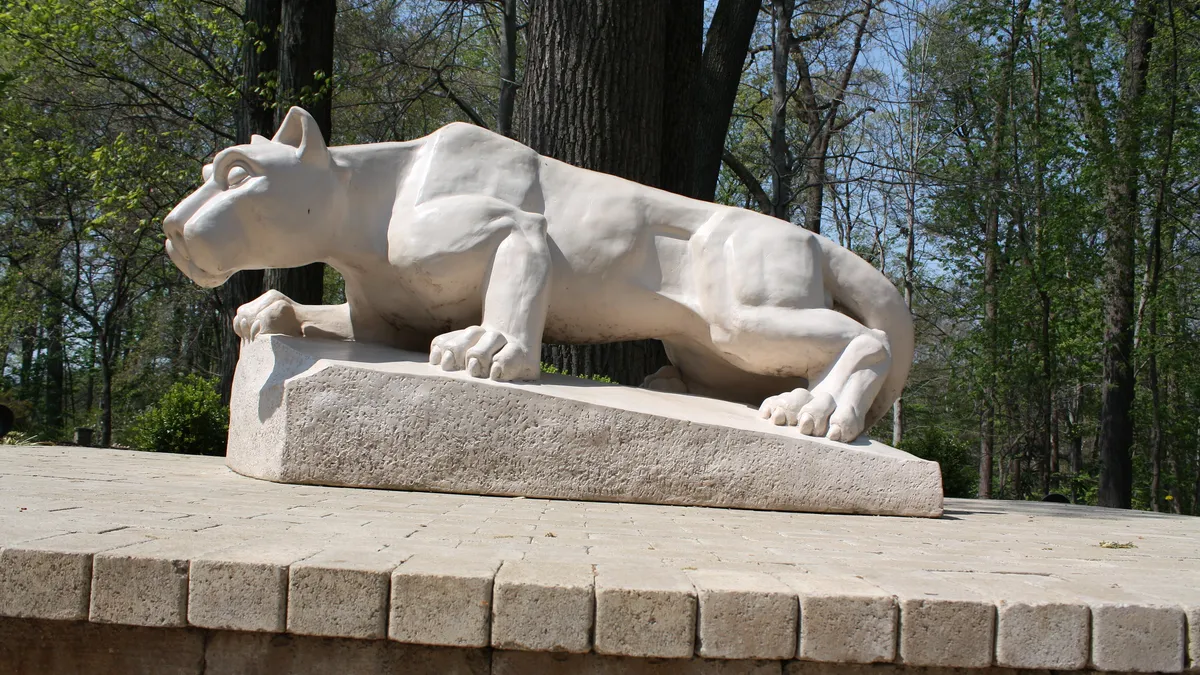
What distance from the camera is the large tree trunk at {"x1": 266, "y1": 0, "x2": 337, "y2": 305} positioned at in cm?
917

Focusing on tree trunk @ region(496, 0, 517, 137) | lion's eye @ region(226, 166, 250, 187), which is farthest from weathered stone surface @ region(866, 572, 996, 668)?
tree trunk @ region(496, 0, 517, 137)

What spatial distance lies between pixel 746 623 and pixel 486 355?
99.4 inches

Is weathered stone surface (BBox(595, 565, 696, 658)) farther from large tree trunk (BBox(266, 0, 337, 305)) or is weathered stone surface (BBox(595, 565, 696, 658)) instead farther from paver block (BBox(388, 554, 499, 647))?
large tree trunk (BBox(266, 0, 337, 305))

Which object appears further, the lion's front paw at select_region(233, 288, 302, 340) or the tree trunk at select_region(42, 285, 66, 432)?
the tree trunk at select_region(42, 285, 66, 432)

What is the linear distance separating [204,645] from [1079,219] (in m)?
15.2

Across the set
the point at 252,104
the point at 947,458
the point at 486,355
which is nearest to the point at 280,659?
the point at 486,355

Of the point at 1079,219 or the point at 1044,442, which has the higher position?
the point at 1079,219

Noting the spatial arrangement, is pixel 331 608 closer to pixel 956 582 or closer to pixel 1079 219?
pixel 956 582

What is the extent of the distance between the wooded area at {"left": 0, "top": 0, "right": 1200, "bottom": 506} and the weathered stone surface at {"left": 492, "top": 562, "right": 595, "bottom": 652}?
538 centimetres

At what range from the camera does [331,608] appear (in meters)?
1.88

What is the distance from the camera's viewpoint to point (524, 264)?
177 inches

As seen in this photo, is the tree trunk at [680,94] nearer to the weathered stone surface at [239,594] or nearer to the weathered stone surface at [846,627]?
the weathered stone surface at [846,627]

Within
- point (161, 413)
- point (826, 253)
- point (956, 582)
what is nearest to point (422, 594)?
point (956, 582)

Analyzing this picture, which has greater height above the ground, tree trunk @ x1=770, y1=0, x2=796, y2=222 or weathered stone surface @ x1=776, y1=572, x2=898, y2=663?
tree trunk @ x1=770, y1=0, x2=796, y2=222
